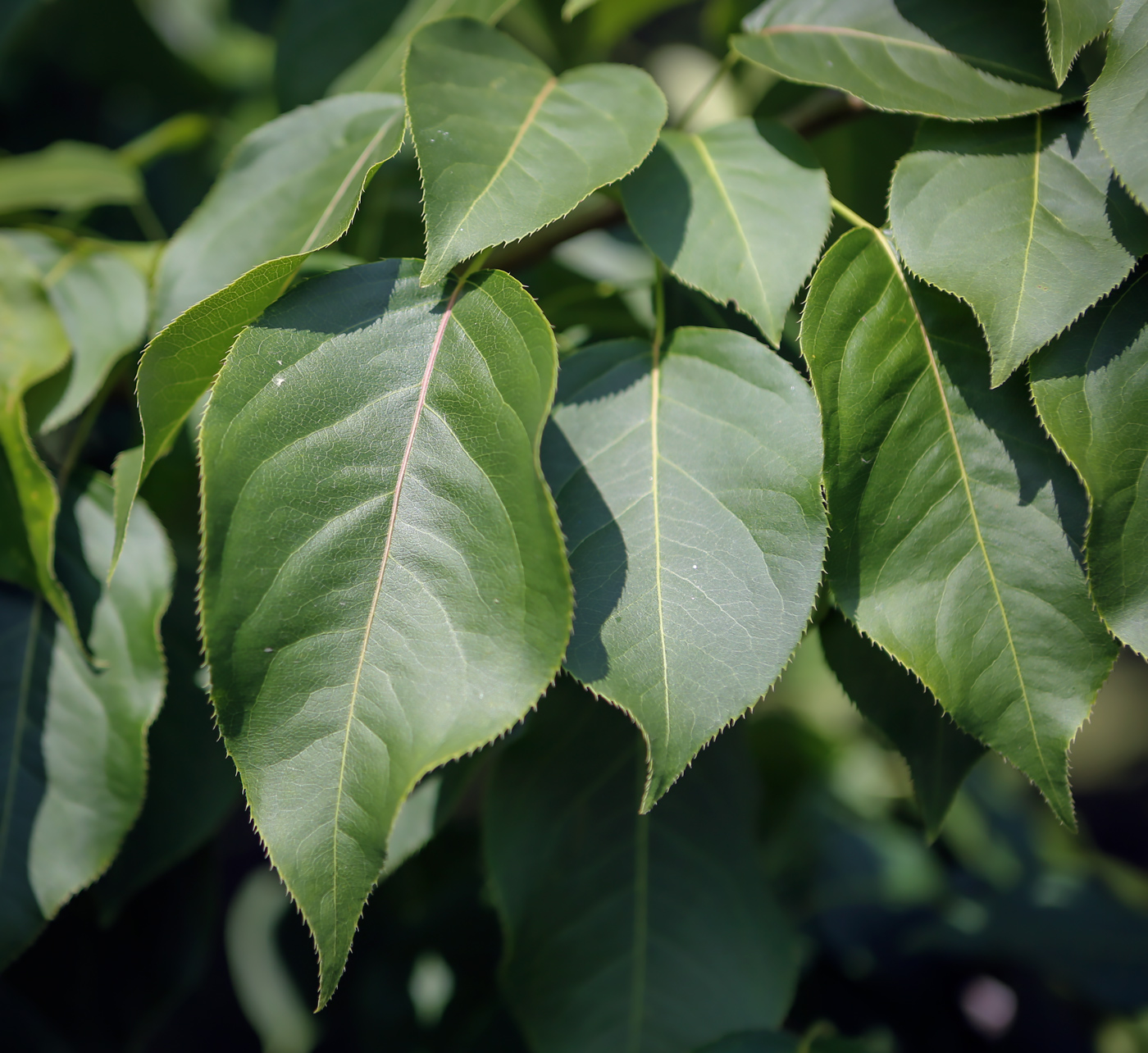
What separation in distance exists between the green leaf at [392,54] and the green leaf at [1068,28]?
508mm

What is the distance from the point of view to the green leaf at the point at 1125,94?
0.54 meters

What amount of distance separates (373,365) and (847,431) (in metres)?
0.31

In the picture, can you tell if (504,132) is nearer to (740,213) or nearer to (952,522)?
(740,213)

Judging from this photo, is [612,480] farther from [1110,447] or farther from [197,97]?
[197,97]

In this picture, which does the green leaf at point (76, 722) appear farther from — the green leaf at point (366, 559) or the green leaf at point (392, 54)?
the green leaf at point (392, 54)

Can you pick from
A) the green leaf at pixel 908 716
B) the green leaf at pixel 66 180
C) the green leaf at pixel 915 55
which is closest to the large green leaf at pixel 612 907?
the green leaf at pixel 908 716

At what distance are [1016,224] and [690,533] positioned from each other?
0.30 metres

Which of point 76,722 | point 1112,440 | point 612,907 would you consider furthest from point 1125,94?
point 76,722

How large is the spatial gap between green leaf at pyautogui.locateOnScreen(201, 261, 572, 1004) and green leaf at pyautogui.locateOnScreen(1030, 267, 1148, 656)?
33 cm

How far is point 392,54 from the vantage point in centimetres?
86

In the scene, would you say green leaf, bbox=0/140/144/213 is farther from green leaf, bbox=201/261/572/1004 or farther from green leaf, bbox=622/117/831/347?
green leaf, bbox=622/117/831/347

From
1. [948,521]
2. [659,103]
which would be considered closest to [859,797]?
[948,521]

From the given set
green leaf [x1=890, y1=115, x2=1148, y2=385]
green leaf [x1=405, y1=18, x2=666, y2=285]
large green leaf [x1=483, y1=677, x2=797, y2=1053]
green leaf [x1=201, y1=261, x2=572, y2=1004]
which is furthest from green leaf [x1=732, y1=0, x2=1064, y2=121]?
large green leaf [x1=483, y1=677, x2=797, y2=1053]

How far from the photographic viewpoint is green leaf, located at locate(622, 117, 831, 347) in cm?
58
